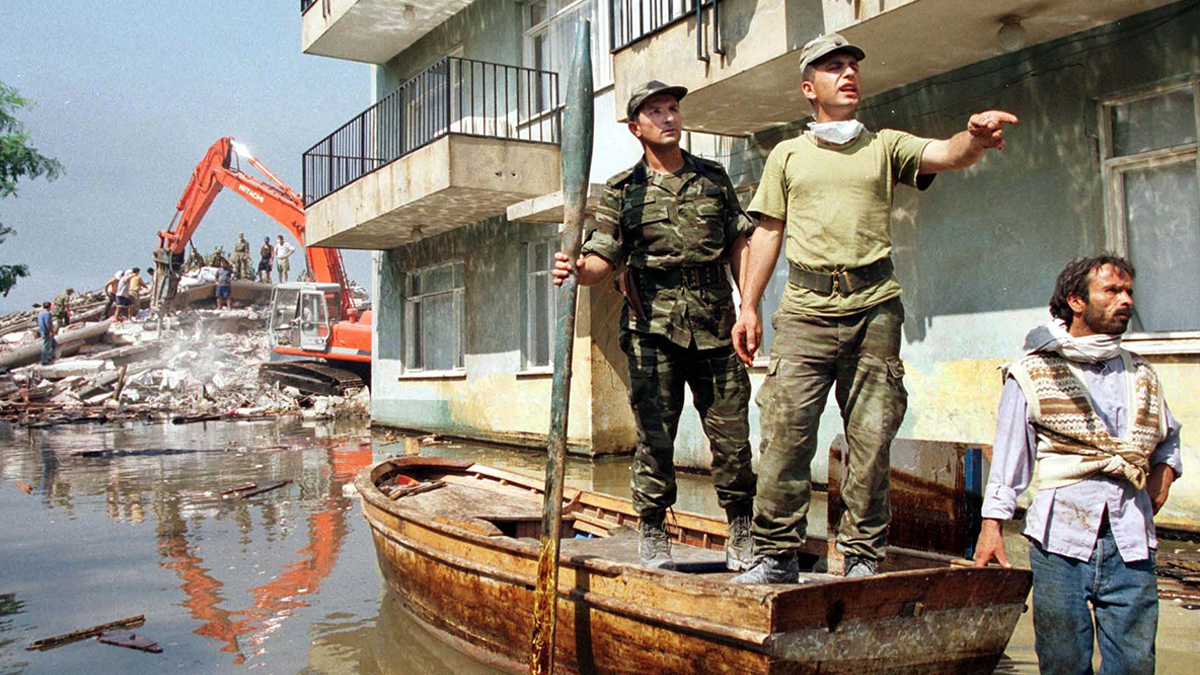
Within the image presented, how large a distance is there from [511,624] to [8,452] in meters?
14.8

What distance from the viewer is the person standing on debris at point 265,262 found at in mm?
38938

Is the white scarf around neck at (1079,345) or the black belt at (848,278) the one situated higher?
Result: the black belt at (848,278)

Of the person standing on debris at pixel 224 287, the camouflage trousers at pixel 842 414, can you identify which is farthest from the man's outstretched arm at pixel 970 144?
the person standing on debris at pixel 224 287

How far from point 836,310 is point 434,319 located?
593 inches

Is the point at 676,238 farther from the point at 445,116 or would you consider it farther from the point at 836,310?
the point at 445,116

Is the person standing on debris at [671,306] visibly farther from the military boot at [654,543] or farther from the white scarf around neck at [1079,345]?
the white scarf around neck at [1079,345]

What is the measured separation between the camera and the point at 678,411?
13.8 ft

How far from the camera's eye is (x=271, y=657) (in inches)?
190

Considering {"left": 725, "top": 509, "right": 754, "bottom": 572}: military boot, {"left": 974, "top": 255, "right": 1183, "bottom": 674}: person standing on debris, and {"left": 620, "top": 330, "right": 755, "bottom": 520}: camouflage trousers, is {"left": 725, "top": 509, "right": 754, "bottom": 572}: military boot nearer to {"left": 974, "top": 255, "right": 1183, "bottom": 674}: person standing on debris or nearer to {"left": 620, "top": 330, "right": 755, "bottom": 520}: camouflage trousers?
{"left": 620, "top": 330, "right": 755, "bottom": 520}: camouflage trousers

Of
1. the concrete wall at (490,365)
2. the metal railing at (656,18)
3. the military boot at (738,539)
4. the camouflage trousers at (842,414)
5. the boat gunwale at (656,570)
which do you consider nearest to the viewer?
the boat gunwale at (656,570)

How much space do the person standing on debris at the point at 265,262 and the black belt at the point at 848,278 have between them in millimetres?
37838

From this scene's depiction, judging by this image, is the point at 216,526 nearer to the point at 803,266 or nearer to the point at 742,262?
the point at 742,262

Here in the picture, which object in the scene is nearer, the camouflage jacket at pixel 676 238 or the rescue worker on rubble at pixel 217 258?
the camouflage jacket at pixel 676 238

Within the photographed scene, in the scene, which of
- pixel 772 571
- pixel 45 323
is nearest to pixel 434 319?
pixel 772 571
